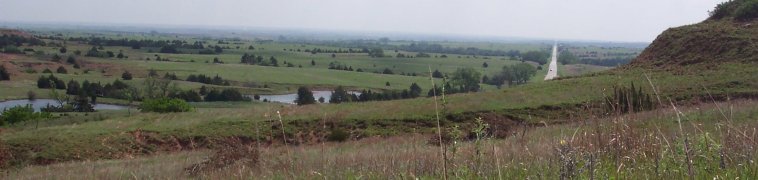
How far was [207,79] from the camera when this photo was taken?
315ft

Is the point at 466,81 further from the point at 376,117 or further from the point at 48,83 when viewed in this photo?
the point at 48,83

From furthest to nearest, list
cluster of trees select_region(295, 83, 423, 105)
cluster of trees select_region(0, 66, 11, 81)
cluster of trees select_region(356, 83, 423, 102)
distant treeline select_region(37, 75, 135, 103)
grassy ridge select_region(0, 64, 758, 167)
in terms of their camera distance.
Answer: cluster of trees select_region(0, 66, 11, 81)
distant treeline select_region(37, 75, 135, 103)
cluster of trees select_region(295, 83, 423, 105)
cluster of trees select_region(356, 83, 423, 102)
grassy ridge select_region(0, 64, 758, 167)

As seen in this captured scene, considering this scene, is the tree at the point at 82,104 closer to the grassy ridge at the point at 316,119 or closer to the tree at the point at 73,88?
the tree at the point at 73,88

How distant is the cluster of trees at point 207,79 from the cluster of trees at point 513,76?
118 feet

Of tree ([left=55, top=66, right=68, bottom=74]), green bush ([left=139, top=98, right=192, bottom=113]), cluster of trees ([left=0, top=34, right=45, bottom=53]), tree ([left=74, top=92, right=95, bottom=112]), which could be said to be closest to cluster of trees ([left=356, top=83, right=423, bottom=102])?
green bush ([left=139, top=98, right=192, bottom=113])

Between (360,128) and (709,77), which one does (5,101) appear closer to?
(360,128)

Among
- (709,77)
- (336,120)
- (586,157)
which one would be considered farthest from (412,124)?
(586,157)

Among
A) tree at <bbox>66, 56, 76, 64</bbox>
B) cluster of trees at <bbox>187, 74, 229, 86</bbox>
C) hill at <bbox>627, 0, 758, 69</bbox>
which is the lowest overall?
cluster of trees at <bbox>187, 74, 229, 86</bbox>

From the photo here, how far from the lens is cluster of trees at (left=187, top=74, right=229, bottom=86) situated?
3734 inches

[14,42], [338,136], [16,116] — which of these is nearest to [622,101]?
[338,136]

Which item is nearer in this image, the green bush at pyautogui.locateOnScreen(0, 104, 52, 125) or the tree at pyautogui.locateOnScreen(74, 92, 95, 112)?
the green bush at pyautogui.locateOnScreen(0, 104, 52, 125)

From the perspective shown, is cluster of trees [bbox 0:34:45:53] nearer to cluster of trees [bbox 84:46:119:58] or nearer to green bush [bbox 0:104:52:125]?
cluster of trees [bbox 84:46:119:58]

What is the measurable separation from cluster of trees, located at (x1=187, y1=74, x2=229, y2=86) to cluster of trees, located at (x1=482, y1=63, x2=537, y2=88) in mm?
36083

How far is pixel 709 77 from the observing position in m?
32.0
